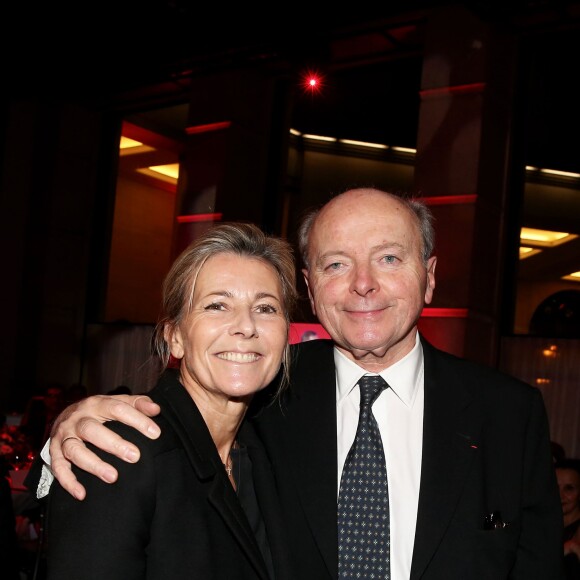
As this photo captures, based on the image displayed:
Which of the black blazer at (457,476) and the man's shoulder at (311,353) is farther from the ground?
the man's shoulder at (311,353)

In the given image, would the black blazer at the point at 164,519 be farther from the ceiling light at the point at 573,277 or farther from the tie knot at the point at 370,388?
the ceiling light at the point at 573,277

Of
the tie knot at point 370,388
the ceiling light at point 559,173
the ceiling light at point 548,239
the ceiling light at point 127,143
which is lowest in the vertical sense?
the tie knot at point 370,388

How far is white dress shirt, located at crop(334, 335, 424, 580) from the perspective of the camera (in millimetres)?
1662

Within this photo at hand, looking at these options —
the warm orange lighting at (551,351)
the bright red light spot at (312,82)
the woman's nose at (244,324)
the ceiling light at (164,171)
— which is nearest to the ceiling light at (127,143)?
the ceiling light at (164,171)

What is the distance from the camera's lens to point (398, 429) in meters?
1.78

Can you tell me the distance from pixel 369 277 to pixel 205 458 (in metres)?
0.67

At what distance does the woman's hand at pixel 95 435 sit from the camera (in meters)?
1.25

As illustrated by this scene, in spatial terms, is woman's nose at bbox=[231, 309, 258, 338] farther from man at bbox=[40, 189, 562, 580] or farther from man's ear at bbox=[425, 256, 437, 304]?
man's ear at bbox=[425, 256, 437, 304]

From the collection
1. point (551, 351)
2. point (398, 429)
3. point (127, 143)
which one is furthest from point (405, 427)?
point (127, 143)

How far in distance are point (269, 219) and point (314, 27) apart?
8.76ft

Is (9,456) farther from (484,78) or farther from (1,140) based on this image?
(1,140)

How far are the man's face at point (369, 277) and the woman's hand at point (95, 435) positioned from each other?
0.62 metres

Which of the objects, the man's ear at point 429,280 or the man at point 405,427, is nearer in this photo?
the man at point 405,427

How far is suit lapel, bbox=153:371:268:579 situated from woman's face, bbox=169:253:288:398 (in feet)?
0.28
